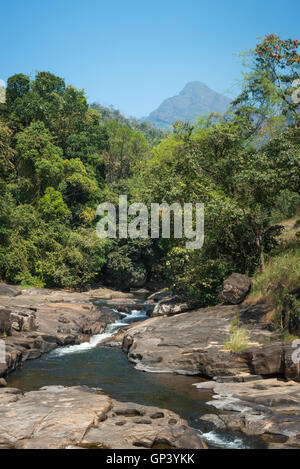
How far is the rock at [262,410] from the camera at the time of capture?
29.7ft

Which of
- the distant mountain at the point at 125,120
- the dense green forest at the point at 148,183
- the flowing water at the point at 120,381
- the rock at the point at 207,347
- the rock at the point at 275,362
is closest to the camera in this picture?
the flowing water at the point at 120,381

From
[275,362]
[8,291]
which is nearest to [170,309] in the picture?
[275,362]

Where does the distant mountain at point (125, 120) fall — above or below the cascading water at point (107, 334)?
above

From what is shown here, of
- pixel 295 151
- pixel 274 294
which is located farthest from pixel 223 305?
pixel 295 151

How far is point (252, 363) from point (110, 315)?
42.5 feet

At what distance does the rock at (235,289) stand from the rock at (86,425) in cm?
864

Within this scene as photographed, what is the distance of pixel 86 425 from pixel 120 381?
15.2 feet

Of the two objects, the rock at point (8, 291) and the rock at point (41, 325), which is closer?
the rock at point (41, 325)

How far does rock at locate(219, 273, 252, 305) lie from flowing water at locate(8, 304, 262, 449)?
16.6 feet

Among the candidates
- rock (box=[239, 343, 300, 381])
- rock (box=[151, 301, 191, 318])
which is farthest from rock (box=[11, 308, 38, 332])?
rock (box=[239, 343, 300, 381])

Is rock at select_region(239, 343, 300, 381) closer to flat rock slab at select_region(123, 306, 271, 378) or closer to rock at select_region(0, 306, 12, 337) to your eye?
flat rock slab at select_region(123, 306, 271, 378)

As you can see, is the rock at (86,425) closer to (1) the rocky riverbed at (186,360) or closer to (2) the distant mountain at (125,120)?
(1) the rocky riverbed at (186,360)

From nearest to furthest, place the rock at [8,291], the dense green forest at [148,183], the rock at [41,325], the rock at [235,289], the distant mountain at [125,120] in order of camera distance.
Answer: the rock at [41,325] → the rock at [235,289] → the dense green forest at [148,183] → the rock at [8,291] → the distant mountain at [125,120]

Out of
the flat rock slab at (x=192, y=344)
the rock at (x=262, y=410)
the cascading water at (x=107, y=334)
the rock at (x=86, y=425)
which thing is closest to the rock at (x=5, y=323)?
the cascading water at (x=107, y=334)
